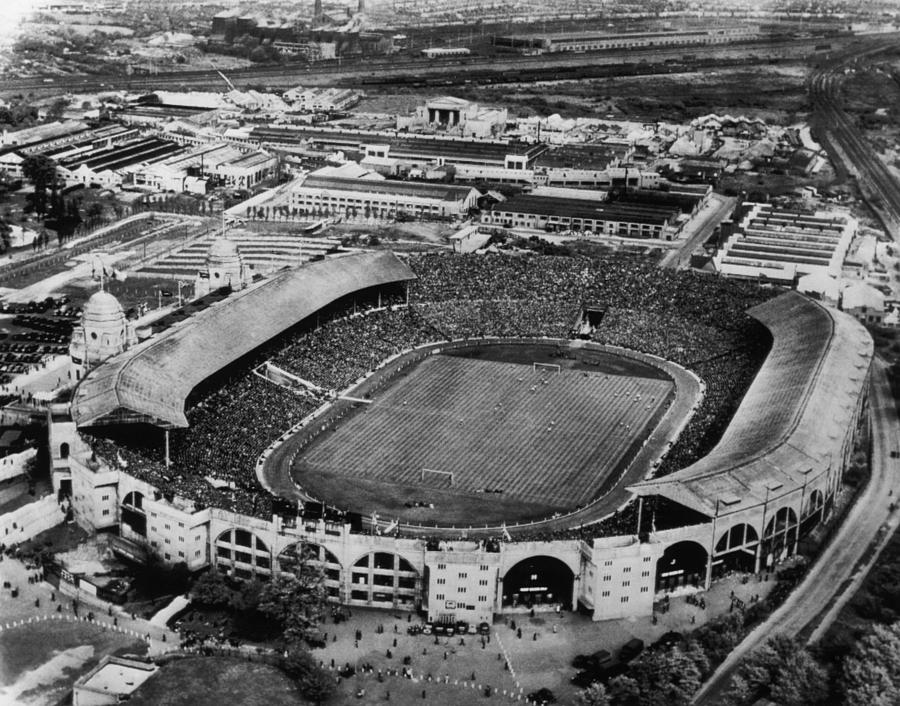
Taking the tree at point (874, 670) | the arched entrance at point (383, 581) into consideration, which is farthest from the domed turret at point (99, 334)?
the tree at point (874, 670)

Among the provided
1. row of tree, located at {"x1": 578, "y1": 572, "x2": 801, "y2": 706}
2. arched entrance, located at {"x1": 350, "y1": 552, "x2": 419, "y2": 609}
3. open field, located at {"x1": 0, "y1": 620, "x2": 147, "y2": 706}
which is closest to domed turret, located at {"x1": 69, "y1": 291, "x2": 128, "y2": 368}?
open field, located at {"x1": 0, "y1": 620, "x2": 147, "y2": 706}

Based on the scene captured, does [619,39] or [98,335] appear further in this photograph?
[619,39]

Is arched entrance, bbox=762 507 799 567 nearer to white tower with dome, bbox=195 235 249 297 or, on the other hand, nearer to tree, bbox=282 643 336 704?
tree, bbox=282 643 336 704

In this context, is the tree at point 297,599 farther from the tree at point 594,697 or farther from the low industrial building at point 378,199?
the low industrial building at point 378,199

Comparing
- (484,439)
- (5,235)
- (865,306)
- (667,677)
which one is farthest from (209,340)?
(865,306)

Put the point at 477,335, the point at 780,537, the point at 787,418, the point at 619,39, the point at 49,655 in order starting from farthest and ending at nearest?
the point at 619,39
the point at 477,335
the point at 787,418
the point at 780,537
the point at 49,655

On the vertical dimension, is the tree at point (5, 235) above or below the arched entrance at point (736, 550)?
below

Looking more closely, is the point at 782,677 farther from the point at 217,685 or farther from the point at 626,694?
the point at 217,685
